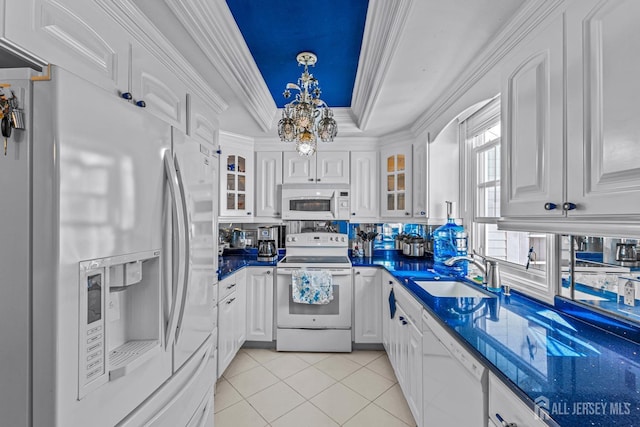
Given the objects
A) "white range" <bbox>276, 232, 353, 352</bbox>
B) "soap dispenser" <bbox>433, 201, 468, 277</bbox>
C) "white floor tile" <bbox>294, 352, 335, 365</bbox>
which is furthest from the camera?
"white range" <bbox>276, 232, 353, 352</bbox>

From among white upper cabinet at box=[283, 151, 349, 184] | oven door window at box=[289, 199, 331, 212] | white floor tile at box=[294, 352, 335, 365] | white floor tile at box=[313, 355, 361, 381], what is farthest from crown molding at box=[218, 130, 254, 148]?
white floor tile at box=[313, 355, 361, 381]

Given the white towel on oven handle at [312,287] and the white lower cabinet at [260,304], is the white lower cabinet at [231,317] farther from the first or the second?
the white towel on oven handle at [312,287]

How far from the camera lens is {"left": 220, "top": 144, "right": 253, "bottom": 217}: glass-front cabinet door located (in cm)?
317

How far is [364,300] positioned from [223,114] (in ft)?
7.29

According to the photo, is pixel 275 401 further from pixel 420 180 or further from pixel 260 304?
pixel 420 180

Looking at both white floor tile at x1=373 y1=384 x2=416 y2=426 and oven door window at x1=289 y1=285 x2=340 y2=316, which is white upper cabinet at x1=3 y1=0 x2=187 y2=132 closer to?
oven door window at x1=289 y1=285 x2=340 y2=316

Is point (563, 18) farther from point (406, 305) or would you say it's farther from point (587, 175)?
point (406, 305)

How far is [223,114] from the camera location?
8.84 ft

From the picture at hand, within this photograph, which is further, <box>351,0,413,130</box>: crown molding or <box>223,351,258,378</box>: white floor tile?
<box>223,351,258,378</box>: white floor tile

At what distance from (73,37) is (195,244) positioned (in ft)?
2.82

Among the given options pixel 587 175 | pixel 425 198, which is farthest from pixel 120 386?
pixel 425 198

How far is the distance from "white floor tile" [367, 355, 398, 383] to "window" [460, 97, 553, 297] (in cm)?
129

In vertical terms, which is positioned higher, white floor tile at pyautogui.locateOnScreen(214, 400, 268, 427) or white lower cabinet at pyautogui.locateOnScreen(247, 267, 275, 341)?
white lower cabinet at pyautogui.locateOnScreen(247, 267, 275, 341)

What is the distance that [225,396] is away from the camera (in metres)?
2.27
